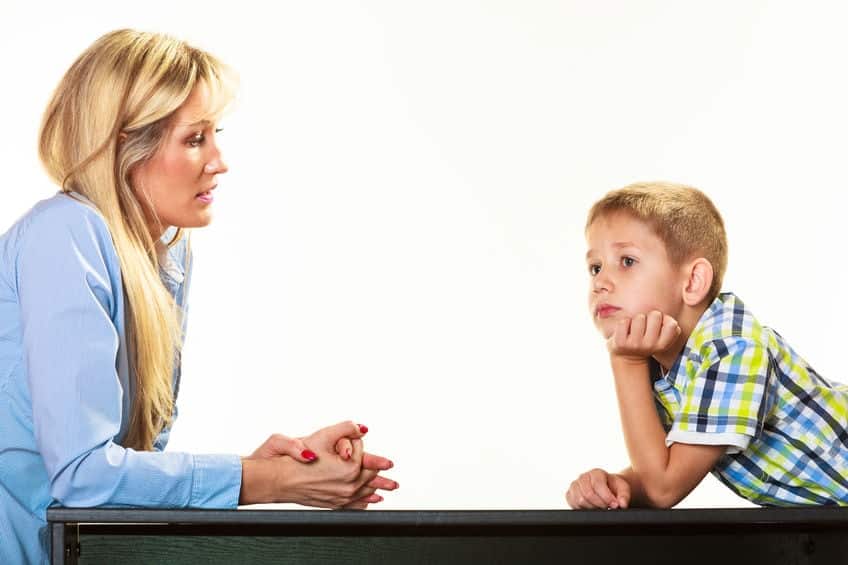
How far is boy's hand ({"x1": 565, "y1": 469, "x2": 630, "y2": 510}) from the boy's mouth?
0.85 feet

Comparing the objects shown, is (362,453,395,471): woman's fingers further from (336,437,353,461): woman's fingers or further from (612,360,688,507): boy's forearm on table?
(612,360,688,507): boy's forearm on table

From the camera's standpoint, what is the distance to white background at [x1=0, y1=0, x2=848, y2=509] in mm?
3402

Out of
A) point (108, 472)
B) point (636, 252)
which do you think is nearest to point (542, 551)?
point (636, 252)

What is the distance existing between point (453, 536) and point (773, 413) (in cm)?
50

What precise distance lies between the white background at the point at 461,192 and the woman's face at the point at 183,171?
1.49m

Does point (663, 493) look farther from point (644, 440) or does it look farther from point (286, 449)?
point (286, 449)

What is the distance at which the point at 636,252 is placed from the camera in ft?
6.13

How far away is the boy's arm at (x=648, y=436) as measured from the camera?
1.70 metres

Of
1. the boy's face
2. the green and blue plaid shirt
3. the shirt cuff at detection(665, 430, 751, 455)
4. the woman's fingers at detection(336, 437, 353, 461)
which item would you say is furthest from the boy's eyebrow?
the woman's fingers at detection(336, 437, 353, 461)

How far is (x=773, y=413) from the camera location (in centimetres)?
180

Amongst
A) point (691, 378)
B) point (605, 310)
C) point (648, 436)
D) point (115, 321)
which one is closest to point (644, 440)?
point (648, 436)

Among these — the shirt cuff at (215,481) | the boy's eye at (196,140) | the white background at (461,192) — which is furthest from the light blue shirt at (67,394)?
the white background at (461,192)

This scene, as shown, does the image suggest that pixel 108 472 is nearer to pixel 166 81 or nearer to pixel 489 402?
pixel 166 81

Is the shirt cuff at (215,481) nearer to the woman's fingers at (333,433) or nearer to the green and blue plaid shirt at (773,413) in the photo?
the woman's fingers at (333,433)
